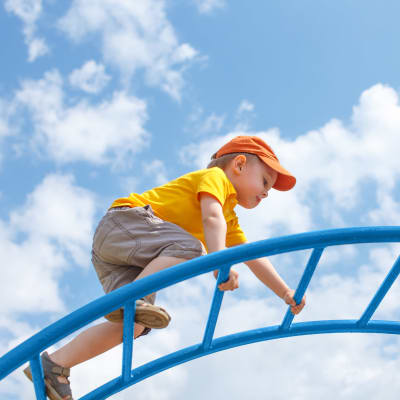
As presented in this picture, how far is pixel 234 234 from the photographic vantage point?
252cm

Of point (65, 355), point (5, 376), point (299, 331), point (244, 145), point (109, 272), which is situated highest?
point (244, 145)

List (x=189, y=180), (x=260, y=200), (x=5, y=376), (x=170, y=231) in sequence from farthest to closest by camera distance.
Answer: (x=260, y=200) → (x=189, y=180) → (x=170, y=231) → (x=5, y=376)

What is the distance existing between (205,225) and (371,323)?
0.82 m

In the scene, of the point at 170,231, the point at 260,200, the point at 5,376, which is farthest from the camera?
the point at 260,200

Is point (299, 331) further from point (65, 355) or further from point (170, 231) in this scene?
point (65, 355)

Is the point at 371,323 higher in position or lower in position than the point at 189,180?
lower

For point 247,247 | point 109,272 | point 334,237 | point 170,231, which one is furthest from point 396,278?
point 109,272

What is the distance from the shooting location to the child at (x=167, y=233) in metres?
1.95

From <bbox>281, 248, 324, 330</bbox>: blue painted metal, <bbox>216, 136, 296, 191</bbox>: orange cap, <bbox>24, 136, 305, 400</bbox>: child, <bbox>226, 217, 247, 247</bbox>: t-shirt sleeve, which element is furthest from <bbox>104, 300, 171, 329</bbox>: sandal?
<bbox>216, 136, 296, 191</bbox>: orange cap

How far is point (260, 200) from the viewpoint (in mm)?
2467

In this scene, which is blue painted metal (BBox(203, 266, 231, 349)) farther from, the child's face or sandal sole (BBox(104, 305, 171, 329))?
the child's face

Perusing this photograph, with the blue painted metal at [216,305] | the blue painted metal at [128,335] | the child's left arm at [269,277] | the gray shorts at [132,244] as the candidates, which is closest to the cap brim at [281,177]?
the child's left arm at [269,277]

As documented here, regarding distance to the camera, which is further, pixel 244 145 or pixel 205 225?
pixel 244 145

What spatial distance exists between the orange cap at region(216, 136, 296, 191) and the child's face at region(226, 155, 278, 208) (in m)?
0.04
